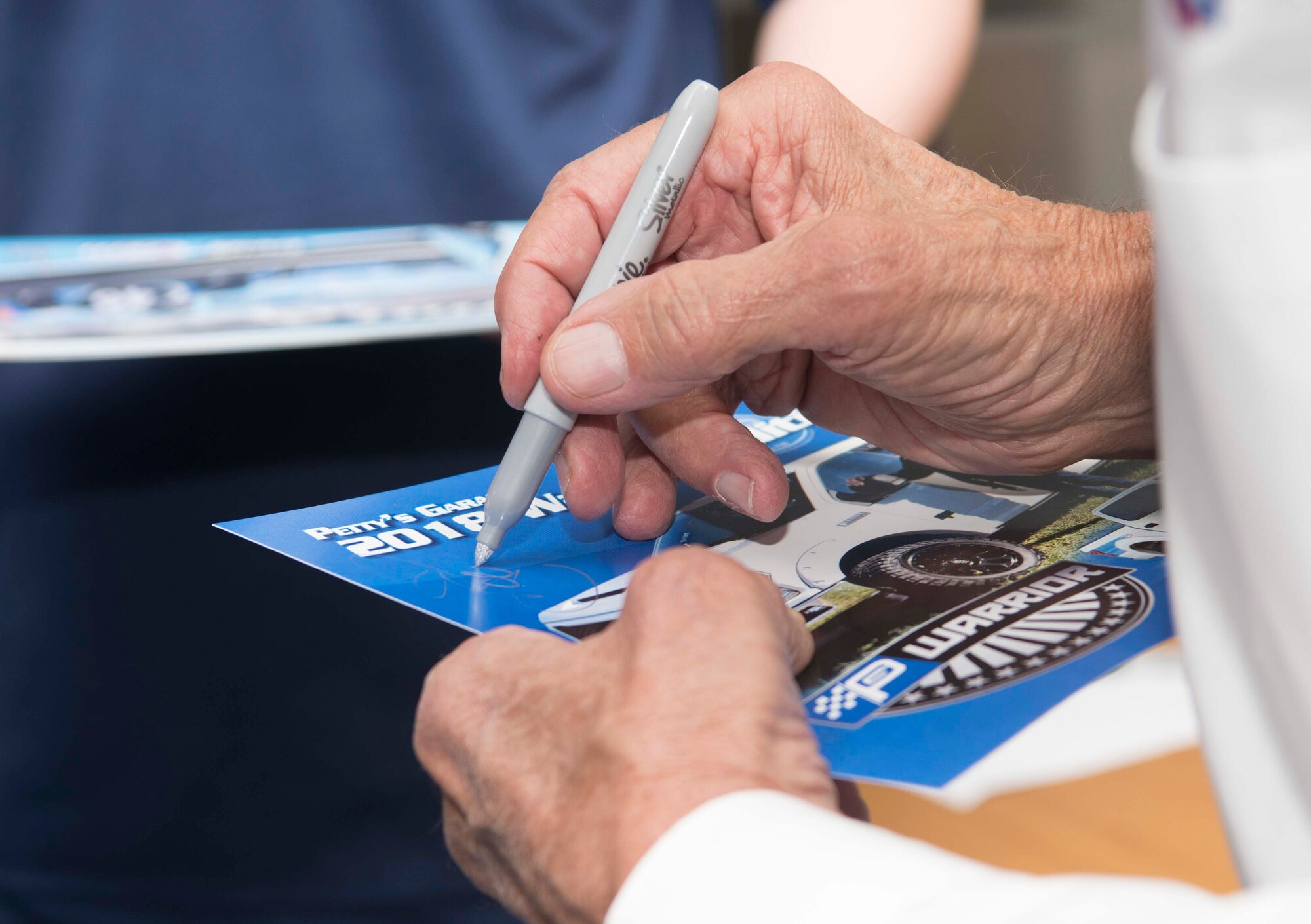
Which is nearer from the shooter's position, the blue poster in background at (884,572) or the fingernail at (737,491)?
the blue poster in background at (884,572)

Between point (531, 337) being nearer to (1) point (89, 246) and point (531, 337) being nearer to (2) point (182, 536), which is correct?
(2) point (182, 536)

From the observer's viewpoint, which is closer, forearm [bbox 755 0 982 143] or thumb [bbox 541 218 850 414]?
thumb [bbox 541 218 850 414]

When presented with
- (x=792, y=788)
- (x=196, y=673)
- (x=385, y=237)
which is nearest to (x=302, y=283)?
(x=385, y=237)

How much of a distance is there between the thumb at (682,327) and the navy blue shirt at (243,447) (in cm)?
14

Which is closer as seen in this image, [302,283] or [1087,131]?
[302,283]

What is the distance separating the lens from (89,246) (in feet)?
2.44

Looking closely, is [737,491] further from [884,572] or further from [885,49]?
[885,49]

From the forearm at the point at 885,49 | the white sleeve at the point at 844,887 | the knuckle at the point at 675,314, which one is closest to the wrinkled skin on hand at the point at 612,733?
the white sleeve at the point at 844,887

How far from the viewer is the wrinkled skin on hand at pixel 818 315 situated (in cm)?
47

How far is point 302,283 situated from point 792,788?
527 millimetres

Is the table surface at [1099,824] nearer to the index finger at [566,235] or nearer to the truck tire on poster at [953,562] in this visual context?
the truck tire on poster at [953,562]

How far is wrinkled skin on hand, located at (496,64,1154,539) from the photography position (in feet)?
1.55

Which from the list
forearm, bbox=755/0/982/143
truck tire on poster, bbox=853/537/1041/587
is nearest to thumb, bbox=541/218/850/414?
truck tire on poster, bbox=853/537/1041/587

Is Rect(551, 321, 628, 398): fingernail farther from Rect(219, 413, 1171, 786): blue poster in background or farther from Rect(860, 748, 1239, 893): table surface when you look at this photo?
Rect(860, 748, 1239, 893): table surface
